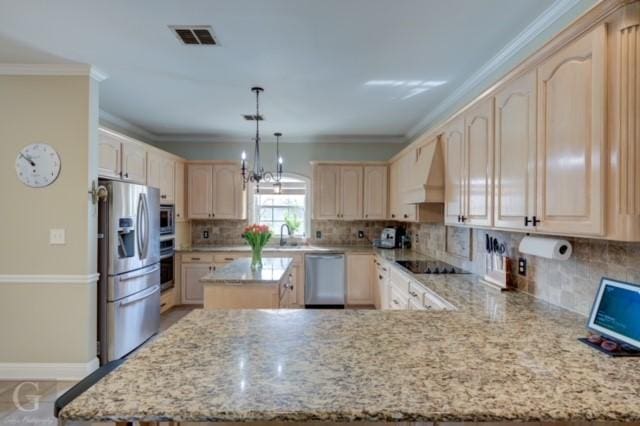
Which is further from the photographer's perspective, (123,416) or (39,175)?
(39,175)

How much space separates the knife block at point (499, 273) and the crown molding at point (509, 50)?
149 cm

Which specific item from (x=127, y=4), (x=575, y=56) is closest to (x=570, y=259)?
(x=575, y=56)

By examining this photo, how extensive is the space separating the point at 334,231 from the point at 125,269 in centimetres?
325

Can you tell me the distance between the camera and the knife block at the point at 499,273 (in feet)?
7.98

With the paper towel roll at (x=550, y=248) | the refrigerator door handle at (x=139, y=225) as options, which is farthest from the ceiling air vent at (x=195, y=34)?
the paper towel roll at (x=550, y=248)

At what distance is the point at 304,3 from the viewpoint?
A: 203 cm

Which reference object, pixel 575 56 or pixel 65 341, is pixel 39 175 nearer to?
pixel 65 341

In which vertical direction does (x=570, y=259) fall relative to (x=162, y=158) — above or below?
below

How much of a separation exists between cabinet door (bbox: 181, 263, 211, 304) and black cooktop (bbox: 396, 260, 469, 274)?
2865mm

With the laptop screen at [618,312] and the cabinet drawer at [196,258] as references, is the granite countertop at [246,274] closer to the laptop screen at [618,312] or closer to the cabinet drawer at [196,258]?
the cabinet drawer at [196,258]

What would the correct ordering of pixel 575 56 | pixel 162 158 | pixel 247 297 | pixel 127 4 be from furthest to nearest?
1. pixel 162 158
2. pixel 247 297
3. pixel 127 4
4. pixel 575 56

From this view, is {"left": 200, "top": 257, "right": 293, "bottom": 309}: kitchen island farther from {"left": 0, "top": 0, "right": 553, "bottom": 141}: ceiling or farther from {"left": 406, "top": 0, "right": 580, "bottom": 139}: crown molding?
{"left": 406, "top": 0, "right": 580, "bottom": 139}: crown molding

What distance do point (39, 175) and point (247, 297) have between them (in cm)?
207

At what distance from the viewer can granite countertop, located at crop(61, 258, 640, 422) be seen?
910mm
